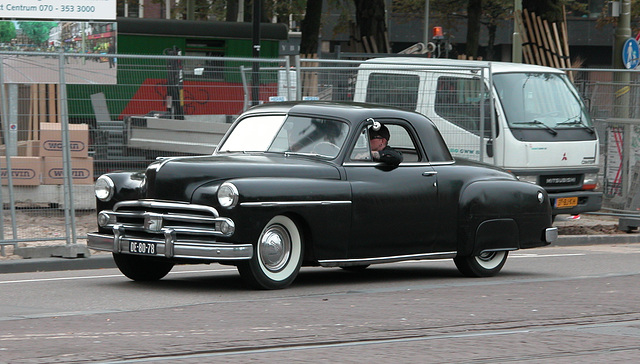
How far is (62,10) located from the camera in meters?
18.5

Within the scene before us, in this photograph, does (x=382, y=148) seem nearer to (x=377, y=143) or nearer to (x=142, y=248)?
(x=377, y=143)

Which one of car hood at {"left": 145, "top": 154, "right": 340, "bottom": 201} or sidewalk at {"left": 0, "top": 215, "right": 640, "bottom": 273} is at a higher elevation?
car hood at {"left": 145, "top": 154, "right": 340, "bottom": 201}

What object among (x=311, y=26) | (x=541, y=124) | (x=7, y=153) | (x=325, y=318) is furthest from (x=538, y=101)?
(x=311, y=26)

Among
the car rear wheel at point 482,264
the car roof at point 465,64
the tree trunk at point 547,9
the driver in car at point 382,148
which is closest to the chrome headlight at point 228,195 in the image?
the driver in car at point 382,148

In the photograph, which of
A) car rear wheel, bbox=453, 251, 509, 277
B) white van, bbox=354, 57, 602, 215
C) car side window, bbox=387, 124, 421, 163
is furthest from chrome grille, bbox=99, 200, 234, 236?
white van, bbox=354, 57, 602, 215

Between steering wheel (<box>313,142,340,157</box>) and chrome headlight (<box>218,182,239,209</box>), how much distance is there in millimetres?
1325

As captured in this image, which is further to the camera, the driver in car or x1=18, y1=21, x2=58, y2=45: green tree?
x1=18, y1=21, x2=58, y2=45: green tree

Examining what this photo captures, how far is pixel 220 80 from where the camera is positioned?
563 inches

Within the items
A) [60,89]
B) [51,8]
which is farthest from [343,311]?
[51,8]

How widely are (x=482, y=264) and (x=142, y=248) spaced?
11.9 feet

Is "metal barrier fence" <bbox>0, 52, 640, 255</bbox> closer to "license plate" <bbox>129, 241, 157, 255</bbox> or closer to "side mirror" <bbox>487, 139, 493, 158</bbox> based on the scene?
"side mirror" <bbox>487, 139, 493, 158</bbox>

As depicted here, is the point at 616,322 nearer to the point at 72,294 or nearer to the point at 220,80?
the point at 72,294

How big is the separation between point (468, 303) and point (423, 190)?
1.64 meters

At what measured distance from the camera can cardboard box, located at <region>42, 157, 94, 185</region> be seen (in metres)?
12.8
